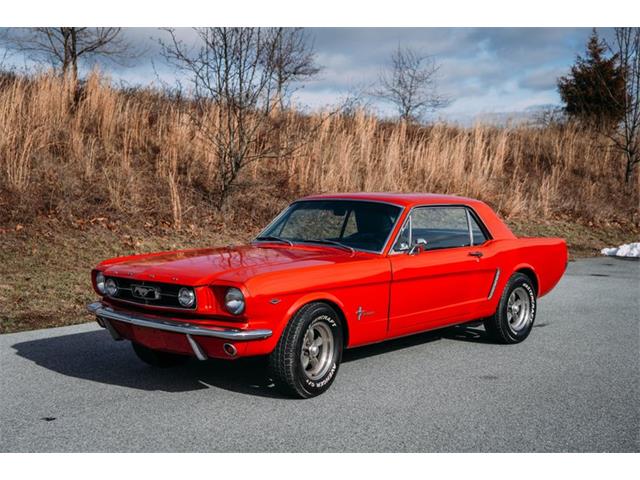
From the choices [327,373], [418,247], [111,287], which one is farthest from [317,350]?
[111,287]

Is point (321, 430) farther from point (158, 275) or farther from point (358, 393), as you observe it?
point (158, 275)

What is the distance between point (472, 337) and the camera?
756 centimetres

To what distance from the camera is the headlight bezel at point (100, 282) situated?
18.9ft

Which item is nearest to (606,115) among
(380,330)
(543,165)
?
(543,165)

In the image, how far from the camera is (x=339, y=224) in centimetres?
652

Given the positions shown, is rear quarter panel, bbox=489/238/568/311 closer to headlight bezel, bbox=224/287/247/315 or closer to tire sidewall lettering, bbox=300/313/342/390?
tire sidewall lettering, bbox=300/313/342/390

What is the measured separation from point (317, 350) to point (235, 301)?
2.62 feet

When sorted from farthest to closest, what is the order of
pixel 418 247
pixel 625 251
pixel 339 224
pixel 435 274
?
pixel 625 251, pixel 339 224, pixel 435 274, pixel 418 247

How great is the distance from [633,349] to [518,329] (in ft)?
3.51

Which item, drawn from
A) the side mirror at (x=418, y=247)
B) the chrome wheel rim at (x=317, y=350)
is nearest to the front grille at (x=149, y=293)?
the chrome wheel rim at (x=317, y=350)

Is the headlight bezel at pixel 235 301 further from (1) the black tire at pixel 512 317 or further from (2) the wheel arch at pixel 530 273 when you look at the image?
(2) the wheel arch at pixel 530 273

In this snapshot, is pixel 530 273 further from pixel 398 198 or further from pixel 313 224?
pixel 313 224

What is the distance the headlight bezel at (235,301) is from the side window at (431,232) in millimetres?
1713

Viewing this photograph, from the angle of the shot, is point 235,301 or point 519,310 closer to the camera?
point 235,301
